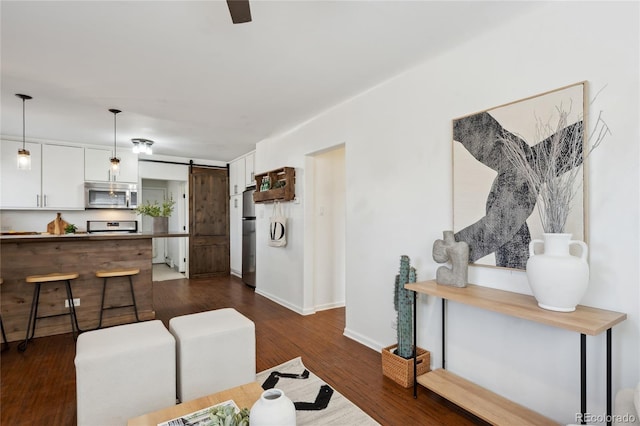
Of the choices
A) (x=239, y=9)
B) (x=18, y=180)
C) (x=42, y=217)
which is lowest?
(x=42, y=217)

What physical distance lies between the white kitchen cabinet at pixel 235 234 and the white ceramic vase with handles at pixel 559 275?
5.79 metres

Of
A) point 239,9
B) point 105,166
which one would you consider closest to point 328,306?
point 239,9

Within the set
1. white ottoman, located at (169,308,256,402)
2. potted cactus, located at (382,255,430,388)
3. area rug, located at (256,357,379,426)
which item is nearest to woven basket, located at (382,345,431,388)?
potted cactus, located at (382,255,430,388)

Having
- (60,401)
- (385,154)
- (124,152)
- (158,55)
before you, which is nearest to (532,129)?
(385,154)

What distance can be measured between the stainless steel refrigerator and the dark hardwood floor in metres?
1.22

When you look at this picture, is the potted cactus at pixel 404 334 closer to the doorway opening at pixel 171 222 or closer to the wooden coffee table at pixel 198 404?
the wooden coffee table at pixel 198 404

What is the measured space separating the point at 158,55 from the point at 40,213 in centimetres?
466

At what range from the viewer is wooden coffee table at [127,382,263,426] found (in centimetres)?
145

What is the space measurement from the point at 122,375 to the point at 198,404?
616 mm

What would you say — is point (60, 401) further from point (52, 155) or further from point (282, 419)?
point (52, 155)

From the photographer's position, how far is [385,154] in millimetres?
3002

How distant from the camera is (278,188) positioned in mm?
4609

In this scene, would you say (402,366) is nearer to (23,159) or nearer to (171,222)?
(23,159)

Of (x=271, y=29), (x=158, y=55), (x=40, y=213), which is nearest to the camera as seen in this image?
(x=271, y=29)
